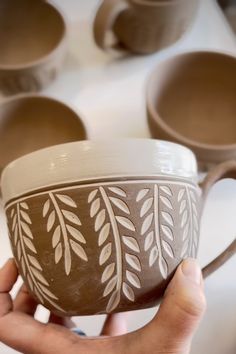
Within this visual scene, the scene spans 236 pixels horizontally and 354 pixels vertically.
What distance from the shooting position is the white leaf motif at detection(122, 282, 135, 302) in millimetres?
325

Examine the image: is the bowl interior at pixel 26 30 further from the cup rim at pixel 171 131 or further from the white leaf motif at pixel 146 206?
the white leaf motif at pixel 146 206

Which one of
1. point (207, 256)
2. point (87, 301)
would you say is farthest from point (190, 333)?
point (207, 256)

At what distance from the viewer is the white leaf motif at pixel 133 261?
1.05ft

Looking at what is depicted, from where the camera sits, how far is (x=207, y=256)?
51 cm

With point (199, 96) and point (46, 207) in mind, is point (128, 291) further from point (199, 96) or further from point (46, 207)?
point (199, 96)

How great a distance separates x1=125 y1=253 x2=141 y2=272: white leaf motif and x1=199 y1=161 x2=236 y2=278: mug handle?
0.10 meters

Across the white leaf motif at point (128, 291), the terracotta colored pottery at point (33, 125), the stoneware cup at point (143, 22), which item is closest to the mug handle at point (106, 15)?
the stoneware cup at point (143, 22)

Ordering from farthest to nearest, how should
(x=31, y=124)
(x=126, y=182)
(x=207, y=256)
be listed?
(x=31, y=124)
(x=207, y=256)
(x=126, y=182)

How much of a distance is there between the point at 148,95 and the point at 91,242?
0.88 feet

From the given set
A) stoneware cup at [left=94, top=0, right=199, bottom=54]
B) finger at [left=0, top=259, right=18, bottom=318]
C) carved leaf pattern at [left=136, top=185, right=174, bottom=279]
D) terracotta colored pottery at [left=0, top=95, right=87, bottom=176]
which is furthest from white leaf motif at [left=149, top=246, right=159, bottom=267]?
stoneware cup at [left=94, top=0, right=199, bottom=54]

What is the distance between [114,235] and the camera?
1.03 ft

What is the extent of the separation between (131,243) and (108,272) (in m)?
0.02

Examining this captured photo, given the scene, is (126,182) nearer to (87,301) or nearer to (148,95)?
(87,301)

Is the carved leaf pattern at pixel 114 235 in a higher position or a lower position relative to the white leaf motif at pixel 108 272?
higher
